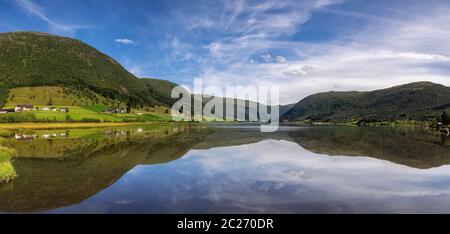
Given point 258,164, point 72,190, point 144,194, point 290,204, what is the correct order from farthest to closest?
point 258,164 → point 72,190 → point 144,194 → point 290,204

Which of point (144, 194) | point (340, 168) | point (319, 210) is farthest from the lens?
point (340, 168)

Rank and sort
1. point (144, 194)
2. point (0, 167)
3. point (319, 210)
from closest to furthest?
point (319, 210) → point (144, 194) → point (0, 167)

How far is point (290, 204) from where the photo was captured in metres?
17.7

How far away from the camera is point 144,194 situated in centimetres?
2042

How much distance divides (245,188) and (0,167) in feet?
62.4

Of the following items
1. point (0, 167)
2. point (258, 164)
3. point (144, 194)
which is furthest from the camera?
point (258, 164)

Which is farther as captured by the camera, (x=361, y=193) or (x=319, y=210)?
(x=361, y=193)
